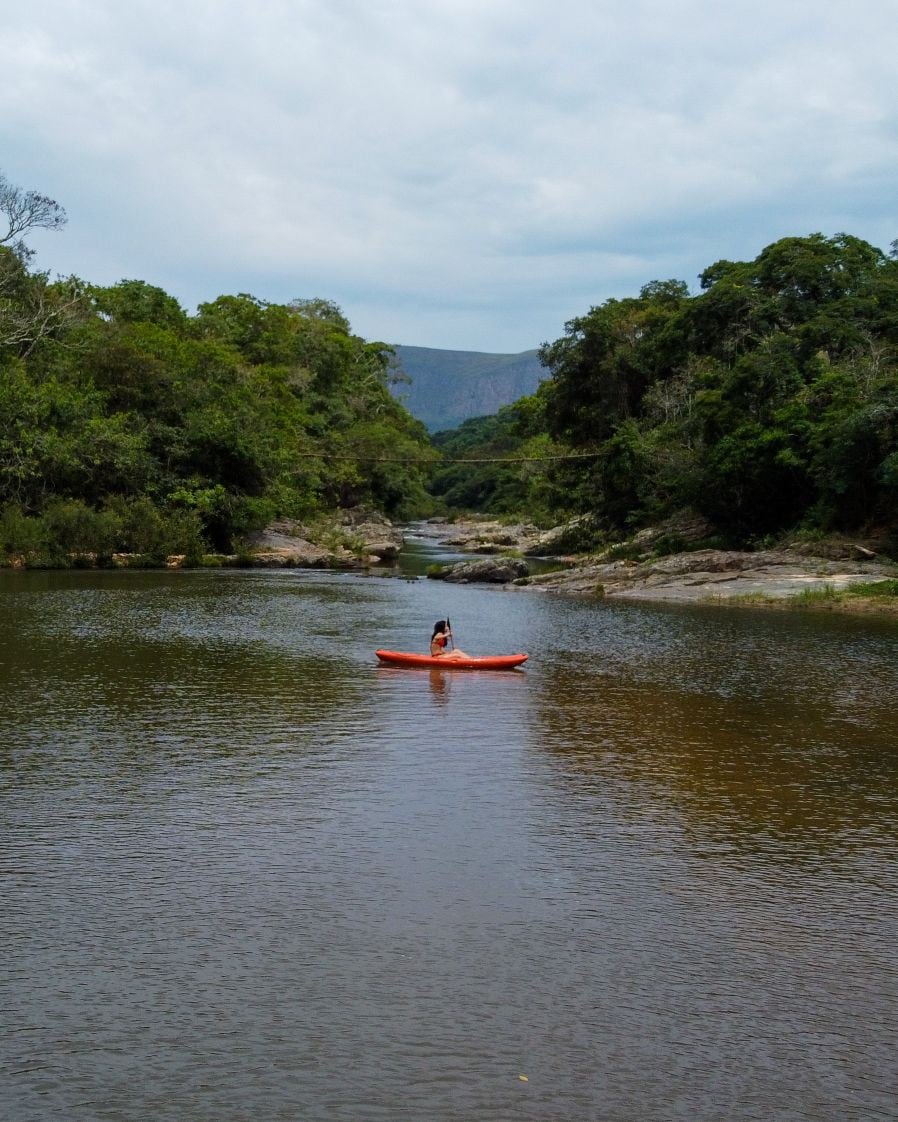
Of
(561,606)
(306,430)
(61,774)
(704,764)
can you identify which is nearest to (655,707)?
(704,764)

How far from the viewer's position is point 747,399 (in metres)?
42.5

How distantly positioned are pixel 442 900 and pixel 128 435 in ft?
136

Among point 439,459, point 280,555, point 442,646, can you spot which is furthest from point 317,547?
point 442,646

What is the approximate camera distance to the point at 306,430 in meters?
71.7

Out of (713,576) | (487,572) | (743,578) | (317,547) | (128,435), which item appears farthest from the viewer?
(317,547)

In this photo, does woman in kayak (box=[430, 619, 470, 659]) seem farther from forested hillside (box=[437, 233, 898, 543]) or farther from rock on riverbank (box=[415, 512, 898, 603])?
forested hillside (box=[437, 233, 898, 543])

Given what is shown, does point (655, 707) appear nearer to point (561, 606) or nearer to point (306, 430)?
point (561, 606)

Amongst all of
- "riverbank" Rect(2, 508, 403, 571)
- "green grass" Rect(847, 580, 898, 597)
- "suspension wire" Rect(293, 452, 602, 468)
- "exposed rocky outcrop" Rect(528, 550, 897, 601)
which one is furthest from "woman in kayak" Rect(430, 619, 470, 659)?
"suspension wire" Rect(293, 452, 602, 468)

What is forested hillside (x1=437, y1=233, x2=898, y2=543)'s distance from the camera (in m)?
38.4

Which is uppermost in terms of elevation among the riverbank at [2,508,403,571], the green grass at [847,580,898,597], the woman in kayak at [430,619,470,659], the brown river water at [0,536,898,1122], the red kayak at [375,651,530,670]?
the riverbank at [2,508,403,571]

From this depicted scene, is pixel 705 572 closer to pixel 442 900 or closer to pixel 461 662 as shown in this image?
pixel 461 662

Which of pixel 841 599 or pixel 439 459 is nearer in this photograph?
pixel 841 599

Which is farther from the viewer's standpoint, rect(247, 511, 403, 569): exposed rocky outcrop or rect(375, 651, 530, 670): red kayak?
rect(247, 511, 403, 569): exposed rocky outcrop

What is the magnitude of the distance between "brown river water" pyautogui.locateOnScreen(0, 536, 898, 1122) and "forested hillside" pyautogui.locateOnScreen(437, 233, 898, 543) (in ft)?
69.5
